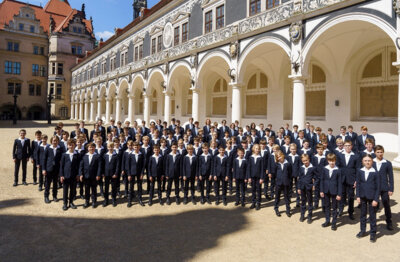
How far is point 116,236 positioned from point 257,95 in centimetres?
1550

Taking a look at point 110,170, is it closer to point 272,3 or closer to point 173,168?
point 173,168

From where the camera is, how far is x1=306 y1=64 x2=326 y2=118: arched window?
1513 cm

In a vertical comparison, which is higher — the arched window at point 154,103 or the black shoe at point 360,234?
the arched window at point 154,103

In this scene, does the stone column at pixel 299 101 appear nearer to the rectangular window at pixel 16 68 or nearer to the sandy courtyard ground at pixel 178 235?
the sandy courtyard ground at pixel 178 235

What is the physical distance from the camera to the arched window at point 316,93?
49.6 ft

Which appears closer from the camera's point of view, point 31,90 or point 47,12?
point 31,90

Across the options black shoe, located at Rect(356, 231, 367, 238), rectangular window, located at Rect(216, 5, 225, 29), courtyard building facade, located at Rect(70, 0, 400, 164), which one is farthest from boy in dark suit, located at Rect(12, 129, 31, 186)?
rectangular window, located at Rect(216, 5, 225, 29)

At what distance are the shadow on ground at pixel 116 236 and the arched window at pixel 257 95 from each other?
1306cm

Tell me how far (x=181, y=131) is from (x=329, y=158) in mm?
6623

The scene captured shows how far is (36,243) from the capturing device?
4453 mm

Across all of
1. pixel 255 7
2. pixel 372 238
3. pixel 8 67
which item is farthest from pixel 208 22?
pixel 8 67

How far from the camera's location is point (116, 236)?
4762 mm

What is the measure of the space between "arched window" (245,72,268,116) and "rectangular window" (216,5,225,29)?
169 inches

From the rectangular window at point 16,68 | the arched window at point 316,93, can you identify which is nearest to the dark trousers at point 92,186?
the arched window at point 316,93
